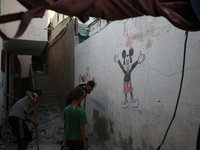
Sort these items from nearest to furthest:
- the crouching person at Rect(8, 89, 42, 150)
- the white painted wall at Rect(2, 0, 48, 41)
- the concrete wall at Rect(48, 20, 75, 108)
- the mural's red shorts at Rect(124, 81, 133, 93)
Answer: the mural's red shorts at Rect(124, 81, 133, 93) < the crouching person at Rect(8, 89, 42, 150) < the white painted wall at Rect(2, 0, 48, 41) < the concrete wall at Rect(48, 20, 75, 108)

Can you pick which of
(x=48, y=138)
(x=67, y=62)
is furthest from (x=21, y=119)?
(x=67, y=62)

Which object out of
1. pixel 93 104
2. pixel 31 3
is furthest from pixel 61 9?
pixel 93 104

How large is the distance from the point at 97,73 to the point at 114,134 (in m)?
1.86

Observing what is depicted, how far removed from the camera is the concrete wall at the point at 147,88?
8.29 feet

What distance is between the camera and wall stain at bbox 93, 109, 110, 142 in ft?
16.3

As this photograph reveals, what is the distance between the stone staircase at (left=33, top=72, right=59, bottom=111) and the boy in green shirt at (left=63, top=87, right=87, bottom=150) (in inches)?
268

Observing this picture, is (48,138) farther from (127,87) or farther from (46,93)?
(46,93)

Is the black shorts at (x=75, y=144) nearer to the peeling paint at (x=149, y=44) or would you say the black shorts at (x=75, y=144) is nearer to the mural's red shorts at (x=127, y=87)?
the mural's red shorts at (x=127, y=87)

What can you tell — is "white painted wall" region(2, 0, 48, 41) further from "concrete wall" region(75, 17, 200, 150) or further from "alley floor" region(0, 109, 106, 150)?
"concrete wall" region(75, 17, 200, 150)

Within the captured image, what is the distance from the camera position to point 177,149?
Answer: 2.70m

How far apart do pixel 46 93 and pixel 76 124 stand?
845cm

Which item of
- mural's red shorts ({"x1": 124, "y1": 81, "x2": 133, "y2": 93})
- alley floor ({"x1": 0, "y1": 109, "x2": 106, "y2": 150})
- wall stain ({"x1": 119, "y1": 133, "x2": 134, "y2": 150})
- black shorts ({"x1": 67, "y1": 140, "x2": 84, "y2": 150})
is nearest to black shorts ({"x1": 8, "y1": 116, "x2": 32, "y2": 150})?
alley floor ({"x1": 0, "y1": 109, "x2": 106, "y2": 150})

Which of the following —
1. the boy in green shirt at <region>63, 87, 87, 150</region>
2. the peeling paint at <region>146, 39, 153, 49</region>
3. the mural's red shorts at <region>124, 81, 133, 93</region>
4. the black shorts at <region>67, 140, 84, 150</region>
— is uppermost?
the peeling paint at <region>146, 39, 153, 49</region>

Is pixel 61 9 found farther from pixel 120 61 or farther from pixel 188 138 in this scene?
pixel 120 61
